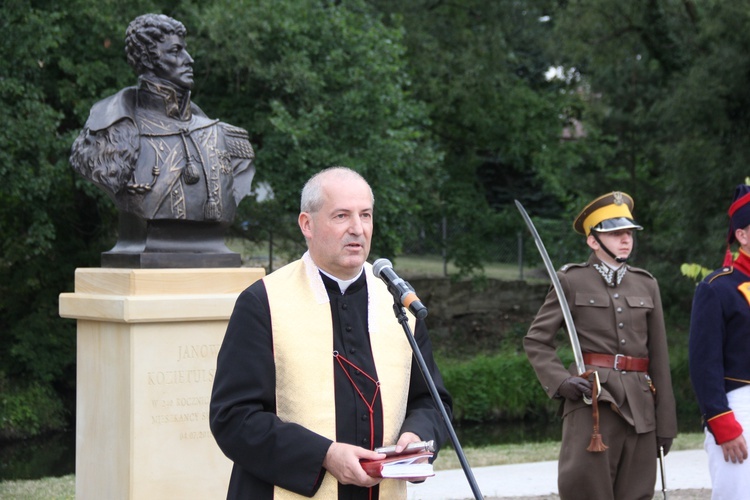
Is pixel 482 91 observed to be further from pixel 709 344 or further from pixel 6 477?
pixel 709 344

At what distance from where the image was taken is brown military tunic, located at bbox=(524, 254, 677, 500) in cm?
546

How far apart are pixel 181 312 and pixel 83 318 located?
70cm

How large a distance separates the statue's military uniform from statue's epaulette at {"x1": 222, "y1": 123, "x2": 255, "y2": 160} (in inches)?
0.8

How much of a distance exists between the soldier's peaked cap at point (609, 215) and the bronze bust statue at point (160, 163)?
2264mm

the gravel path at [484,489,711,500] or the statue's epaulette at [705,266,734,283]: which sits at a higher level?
the statue's epaulette at [705,266,734,283]

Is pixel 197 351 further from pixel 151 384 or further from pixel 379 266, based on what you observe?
pixel 379 266

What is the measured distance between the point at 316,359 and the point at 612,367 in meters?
2.59

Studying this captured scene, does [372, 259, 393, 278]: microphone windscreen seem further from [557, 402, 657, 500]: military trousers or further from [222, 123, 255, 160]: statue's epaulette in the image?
[222, 123, 255, 160]: statue's epaulette

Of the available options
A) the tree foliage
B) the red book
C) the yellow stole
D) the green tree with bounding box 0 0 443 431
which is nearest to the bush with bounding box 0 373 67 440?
the green tree with bounding box 0 0 443 431

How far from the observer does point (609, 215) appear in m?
5.67

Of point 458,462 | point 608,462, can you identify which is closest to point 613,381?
point 608,462

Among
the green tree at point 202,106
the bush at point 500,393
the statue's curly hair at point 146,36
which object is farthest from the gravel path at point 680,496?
the bush at point 500,393

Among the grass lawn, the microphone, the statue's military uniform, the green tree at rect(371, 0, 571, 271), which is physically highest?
the green tree at rect(371, 0, 571, 271)

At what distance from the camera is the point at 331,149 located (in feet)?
49.1
